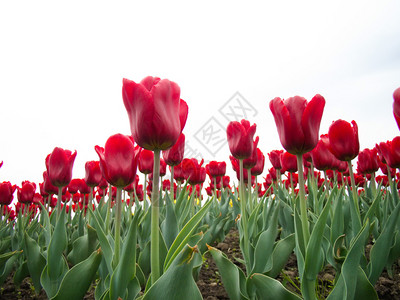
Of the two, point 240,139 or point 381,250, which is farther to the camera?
point 240,139

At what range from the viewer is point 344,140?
6.37 ft

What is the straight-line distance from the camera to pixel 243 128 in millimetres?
2127

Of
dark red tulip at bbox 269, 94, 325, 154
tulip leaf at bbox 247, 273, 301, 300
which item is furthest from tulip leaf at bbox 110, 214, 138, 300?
dark red tulip at bbox 269, 94, 325, 154

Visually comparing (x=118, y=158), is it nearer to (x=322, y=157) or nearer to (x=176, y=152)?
(x=176, y=152)

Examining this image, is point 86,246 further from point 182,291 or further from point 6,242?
point 6,242

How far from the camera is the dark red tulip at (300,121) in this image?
4.59 ft

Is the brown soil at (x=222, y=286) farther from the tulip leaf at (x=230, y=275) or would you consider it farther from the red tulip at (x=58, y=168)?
the red tulip at (x=58, y=168)

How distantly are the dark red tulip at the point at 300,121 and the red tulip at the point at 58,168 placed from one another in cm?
167

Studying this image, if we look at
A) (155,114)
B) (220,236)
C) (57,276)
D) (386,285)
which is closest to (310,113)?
(155,114)

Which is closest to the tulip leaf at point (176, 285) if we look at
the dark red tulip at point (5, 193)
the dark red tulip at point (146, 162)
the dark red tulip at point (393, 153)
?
the dark red tulip at point (146, 162)

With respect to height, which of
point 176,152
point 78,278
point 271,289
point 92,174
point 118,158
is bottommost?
point 78,278

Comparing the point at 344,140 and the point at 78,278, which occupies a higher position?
the point at 344,140

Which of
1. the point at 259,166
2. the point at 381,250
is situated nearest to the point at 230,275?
the point at 381,250

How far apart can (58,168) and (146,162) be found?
77 centimetres
